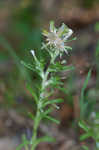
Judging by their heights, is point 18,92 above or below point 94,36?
below

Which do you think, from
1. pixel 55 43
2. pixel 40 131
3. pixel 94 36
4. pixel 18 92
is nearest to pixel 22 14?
pixel 94 36

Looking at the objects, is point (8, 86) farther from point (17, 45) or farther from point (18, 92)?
point (17, 45)

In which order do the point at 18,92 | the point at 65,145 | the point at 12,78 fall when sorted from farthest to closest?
the point at 12,78, the point at 18,92, the point at 65,145

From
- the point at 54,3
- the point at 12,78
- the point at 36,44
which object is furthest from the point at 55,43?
the point at 54,3

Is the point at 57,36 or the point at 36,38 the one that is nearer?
the point at 57,36

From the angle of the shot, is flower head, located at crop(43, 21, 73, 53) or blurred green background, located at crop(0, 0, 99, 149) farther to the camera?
blurred green background, located at crop(0, 0, 99, 149)

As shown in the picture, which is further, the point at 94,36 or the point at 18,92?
the point at 94,36

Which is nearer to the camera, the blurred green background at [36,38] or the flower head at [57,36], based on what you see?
the flower head at [57,36]

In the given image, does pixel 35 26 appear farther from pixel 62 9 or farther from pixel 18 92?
pixel 18 92

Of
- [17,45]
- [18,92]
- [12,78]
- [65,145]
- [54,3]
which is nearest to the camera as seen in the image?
[65,145]

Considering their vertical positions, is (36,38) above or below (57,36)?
above

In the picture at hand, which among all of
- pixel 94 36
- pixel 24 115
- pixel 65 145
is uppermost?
pixel 94 36
